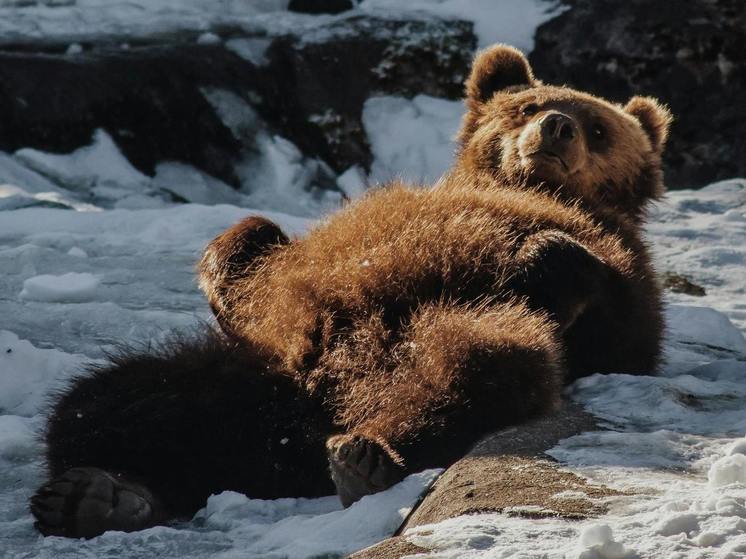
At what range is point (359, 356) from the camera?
4172 millimetres

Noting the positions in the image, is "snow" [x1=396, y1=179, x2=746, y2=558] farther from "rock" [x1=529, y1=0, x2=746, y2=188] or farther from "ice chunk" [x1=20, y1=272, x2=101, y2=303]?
"rock" [x1=529, y1=0, x2=746, y2=188]

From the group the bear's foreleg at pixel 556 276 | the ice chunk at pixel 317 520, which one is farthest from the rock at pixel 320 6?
the ice chunk at pixel 317 520

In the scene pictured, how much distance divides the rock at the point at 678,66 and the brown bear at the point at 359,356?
19.9 feet

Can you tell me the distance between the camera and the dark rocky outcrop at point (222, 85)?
1023 centimetres

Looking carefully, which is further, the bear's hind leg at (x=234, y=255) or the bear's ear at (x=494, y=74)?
the bear's ear at (x=494, y=74)

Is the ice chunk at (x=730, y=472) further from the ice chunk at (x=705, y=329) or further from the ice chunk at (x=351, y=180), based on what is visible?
the ice chunk at (x=351, y=180)

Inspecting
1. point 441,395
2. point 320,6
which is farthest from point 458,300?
point 320,6

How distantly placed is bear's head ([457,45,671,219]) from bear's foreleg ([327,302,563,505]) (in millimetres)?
1604

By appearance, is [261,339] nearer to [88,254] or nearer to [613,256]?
[613,256]

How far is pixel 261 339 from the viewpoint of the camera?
14.5ft

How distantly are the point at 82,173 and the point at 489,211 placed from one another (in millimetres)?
5759

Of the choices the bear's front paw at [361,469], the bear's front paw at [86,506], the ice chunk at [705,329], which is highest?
the bear's front paw at [361,469]

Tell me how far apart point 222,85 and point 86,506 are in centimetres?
754

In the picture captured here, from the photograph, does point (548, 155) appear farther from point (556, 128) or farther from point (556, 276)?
point (556, 276)
